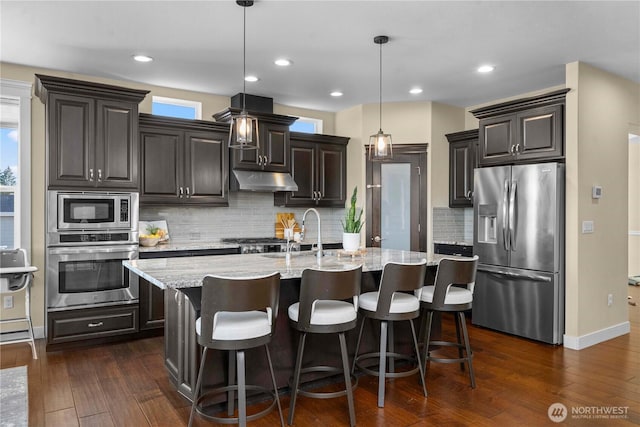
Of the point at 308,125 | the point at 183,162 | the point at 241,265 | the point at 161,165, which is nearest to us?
the point at 241,265

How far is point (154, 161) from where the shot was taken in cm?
502

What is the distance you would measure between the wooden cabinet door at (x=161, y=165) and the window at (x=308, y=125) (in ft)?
6.50

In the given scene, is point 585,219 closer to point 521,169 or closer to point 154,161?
point 521,169

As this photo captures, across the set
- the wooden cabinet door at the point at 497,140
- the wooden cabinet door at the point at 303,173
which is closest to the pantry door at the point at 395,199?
the wooden cabinet door at the point at 303,173

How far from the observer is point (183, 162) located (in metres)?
5.21

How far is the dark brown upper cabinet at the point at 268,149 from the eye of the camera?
549 centimetres

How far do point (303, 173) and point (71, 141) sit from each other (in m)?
2.81

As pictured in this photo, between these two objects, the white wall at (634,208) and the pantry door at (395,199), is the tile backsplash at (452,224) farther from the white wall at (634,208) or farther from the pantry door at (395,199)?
the white wall at (634,208)

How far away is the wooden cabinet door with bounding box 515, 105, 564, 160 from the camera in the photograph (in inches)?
176

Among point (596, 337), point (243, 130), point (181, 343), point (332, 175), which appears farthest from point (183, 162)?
point (596, 337)

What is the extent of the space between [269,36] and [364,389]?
9.59 ft

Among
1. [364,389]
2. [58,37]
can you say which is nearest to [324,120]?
[58,37]

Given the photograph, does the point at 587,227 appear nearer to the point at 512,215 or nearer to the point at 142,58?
the point at 512,215

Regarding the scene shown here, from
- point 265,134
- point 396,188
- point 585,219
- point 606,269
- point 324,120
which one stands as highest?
point 324,120
